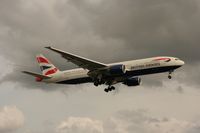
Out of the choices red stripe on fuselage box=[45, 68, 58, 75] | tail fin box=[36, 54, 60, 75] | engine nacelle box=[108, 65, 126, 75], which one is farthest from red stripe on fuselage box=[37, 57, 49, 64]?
engine nacelle box=[108, 65, 126, 75]

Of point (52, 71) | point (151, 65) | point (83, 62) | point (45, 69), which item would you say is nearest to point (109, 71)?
point (83, 62)

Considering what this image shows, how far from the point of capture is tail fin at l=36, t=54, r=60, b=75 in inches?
3927

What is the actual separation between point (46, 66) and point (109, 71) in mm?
21107

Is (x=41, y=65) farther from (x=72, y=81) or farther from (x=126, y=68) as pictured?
(x=126, y=68)

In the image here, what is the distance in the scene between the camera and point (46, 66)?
102688 millimetres

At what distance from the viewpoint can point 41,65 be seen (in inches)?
4114

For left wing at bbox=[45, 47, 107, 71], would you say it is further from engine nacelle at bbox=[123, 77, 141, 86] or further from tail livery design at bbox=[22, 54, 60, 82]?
engine nacelle at bbox=[123, 77, 141, 86]

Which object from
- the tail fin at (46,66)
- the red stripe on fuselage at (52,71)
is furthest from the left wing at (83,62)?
the red stripe on fuselage at (52,71)

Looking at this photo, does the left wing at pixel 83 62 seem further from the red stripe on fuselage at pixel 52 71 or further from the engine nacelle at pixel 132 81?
the red stripe on fuselage at pixel 52 71

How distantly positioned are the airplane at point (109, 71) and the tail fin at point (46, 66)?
2580mm

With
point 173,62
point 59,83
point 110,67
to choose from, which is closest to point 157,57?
point 173,62

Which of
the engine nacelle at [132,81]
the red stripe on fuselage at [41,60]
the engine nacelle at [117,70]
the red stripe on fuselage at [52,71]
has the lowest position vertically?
the engine nacelle at [132,81]

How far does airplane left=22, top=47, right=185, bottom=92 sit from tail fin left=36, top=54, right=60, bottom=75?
258 centimetres

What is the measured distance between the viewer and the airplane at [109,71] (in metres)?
82.8
